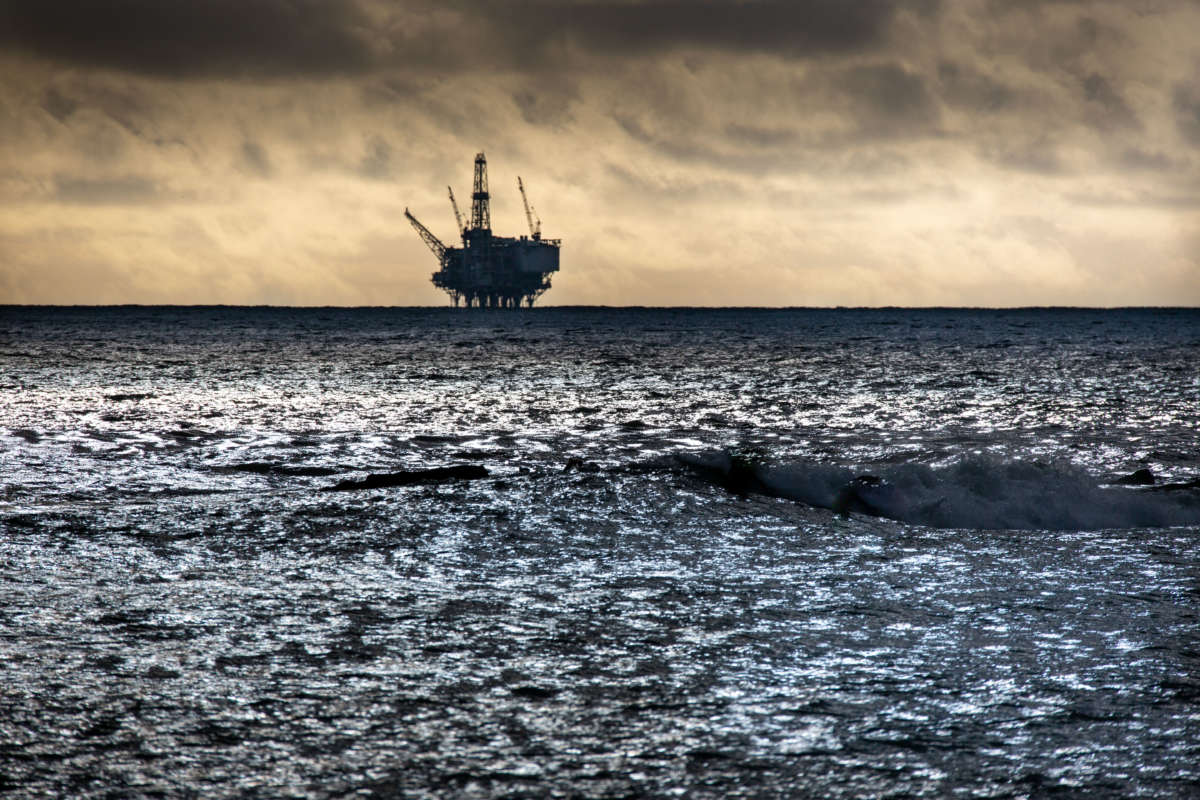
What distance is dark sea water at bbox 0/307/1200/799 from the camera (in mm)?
3639

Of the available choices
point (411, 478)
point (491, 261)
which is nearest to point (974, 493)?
point (411, 478)

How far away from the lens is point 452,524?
306 inches

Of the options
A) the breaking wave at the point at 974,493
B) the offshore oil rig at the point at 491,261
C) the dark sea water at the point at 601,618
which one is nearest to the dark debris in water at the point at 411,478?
the dark sea water at the point at 601,618

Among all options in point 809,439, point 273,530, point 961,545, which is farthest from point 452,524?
point 809,439

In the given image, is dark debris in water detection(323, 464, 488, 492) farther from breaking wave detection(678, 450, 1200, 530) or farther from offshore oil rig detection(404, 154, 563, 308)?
offshore oil rig detection(404, 154, 563, 308)

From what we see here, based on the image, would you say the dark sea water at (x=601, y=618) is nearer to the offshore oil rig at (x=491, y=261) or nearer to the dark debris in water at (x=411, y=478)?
the dark debris in water at (x=411, y=478)

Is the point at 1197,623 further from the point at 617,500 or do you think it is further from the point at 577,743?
the point at 617,500

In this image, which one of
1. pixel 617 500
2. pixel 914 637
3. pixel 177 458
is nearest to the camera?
pixel 914 637

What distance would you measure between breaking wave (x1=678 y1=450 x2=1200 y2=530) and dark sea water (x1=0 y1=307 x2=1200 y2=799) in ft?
0.16

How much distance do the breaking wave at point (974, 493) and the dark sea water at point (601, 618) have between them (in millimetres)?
50

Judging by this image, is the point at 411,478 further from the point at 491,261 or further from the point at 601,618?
the point at 491,261

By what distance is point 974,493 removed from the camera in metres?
9.17

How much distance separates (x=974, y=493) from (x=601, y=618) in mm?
4936

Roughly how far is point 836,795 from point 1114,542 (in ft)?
16.0
